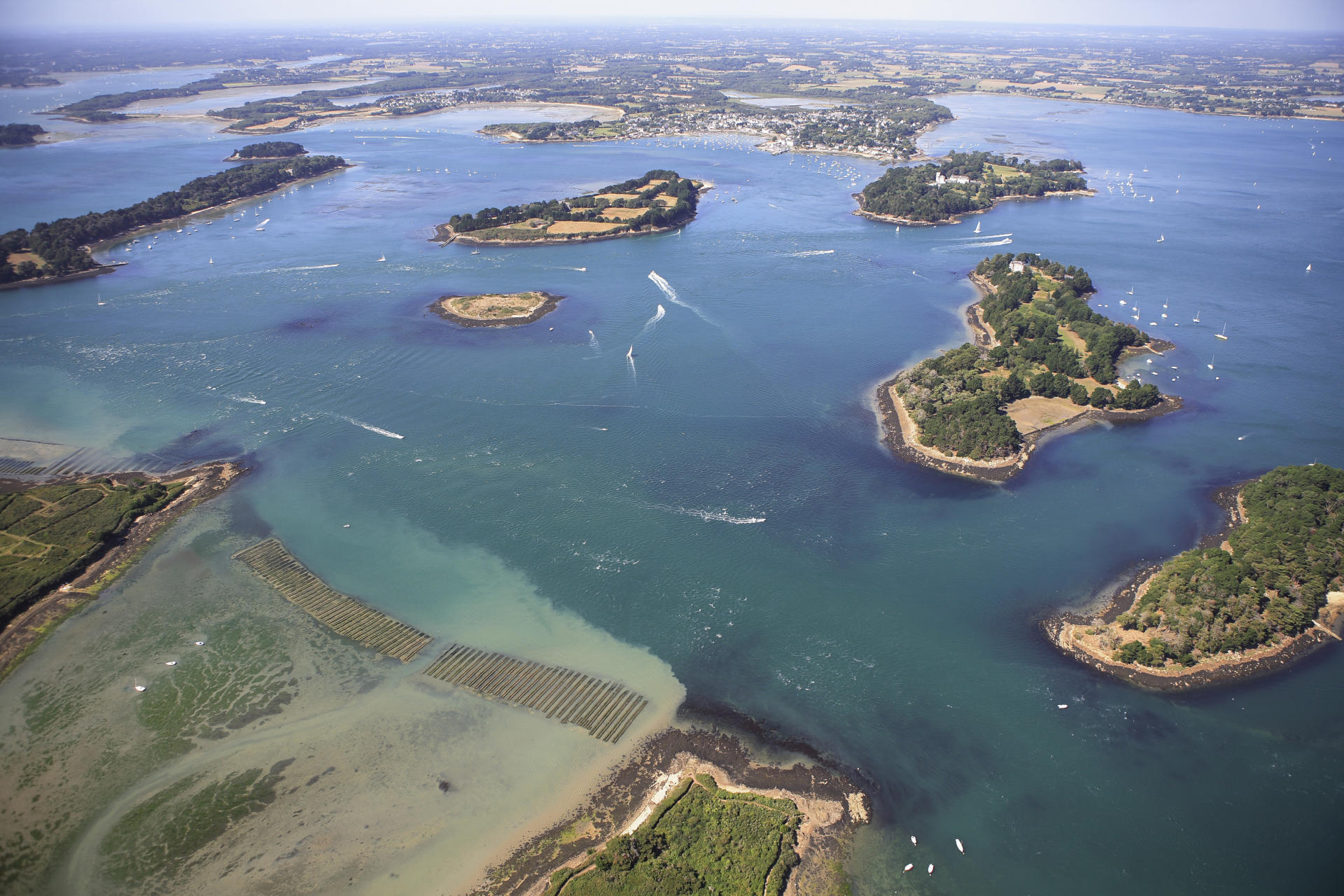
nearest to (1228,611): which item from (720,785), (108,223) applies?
(720,785)

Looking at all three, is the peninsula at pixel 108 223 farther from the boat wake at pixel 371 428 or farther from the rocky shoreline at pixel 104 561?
the boat wake at pixel 371 428

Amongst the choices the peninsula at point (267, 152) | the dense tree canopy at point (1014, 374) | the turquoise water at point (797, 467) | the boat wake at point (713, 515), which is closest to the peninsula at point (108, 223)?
the turquoise water at point (797, 467)

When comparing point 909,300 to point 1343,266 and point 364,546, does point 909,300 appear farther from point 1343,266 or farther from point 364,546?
point 364,546

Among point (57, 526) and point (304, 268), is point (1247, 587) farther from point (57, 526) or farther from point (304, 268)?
point (304, 268)

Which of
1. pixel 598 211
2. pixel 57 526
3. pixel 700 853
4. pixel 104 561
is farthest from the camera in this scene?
pixel 598 211

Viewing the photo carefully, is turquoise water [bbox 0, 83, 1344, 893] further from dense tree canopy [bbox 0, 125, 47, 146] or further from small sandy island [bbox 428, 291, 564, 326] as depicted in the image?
dense tree canopy [bbox 0, 125, 47, 146]
